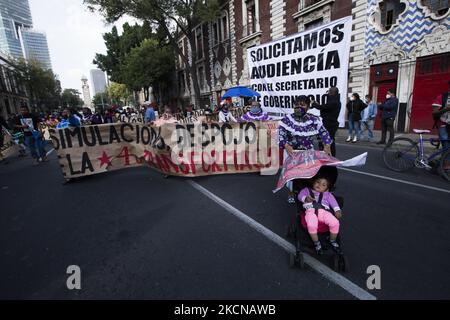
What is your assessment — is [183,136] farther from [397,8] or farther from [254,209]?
[397,8]

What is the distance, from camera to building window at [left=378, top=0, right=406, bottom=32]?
11.2 metres

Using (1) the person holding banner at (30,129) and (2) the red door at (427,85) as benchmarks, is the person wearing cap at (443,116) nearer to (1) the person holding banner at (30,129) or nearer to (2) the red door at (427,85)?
(2) the red door at (427,85)

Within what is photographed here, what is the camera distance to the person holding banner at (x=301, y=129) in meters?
3.76

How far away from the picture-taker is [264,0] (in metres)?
19.2

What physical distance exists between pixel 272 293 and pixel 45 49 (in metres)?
192

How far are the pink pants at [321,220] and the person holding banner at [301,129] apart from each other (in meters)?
1.11

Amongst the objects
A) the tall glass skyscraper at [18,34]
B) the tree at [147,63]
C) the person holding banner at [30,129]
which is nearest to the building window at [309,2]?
the person holding banner at [30,129]

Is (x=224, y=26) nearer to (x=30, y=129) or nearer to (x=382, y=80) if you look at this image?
(x=382, y=80)

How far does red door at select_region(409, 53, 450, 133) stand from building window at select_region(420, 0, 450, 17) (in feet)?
5.28

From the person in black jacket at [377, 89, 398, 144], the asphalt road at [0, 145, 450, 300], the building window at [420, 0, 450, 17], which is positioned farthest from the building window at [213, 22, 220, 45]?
the asphalt road at [0, 145, 450, 300]

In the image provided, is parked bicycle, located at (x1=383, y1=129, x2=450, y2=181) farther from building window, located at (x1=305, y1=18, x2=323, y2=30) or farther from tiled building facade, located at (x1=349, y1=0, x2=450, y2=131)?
building window, located at (x1=305, y1=18, x2=323, y2=30)

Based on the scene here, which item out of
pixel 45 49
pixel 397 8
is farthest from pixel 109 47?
pixel 45 49

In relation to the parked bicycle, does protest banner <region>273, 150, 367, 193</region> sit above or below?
above

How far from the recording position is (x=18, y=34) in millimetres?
128125
